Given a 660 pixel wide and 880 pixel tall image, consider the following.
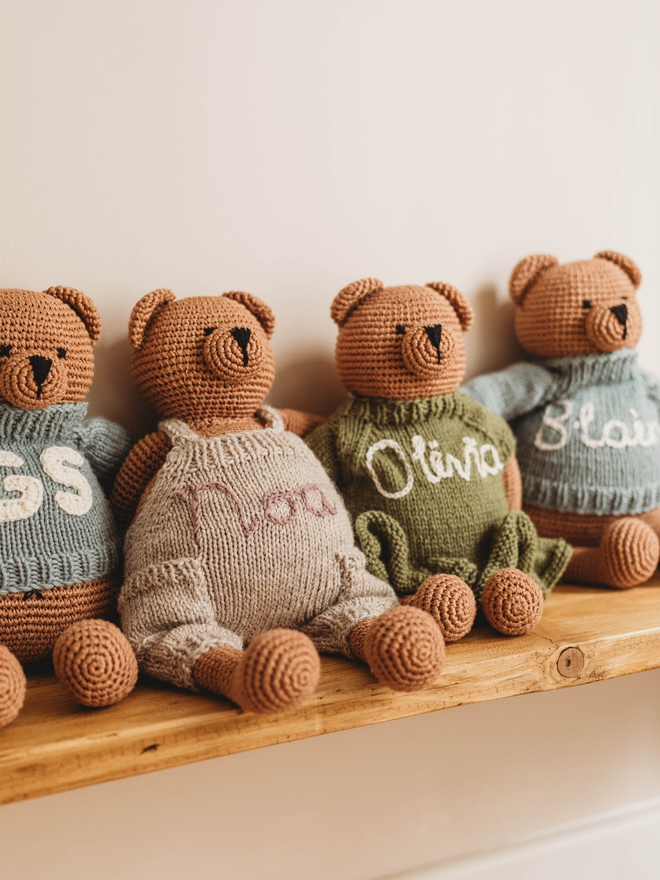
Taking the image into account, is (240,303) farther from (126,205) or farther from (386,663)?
(386,663)

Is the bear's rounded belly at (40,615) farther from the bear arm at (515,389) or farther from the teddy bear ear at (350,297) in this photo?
the bear arm at (515,389)

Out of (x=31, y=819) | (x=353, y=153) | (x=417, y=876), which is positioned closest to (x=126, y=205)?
(x=353, y=153)

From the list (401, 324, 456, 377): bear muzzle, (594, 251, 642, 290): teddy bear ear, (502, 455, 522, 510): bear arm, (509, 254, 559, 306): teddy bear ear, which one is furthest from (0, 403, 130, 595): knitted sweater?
(594, 251, 642, 290): teddy bear ear

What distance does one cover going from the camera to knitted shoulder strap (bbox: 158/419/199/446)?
74 cm

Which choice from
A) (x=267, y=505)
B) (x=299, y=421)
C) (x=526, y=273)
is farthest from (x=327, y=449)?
(x=526, y=273)

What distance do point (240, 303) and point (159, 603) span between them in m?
0.34

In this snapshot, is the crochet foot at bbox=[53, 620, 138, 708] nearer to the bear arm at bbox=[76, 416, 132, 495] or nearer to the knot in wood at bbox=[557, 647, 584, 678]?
the bear arm at bbox=[76, 416, 132, 495]

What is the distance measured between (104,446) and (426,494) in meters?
0.34

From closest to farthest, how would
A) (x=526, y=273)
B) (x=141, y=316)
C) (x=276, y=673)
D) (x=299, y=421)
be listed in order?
(x=276, y=673) < (x=141, y=316) < (x=299, y=421) < (x=526, y=273)

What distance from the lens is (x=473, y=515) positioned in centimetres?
80

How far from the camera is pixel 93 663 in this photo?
1.84ft

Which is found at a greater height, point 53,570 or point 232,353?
point 232,353

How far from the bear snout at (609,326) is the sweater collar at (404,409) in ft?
0.71

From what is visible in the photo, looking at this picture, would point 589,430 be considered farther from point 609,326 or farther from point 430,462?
point 430,462
